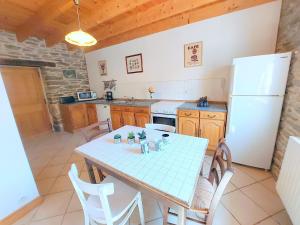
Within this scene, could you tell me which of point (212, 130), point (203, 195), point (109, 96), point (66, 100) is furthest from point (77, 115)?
point (203, 195)

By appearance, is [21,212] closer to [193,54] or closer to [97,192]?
[97,192]

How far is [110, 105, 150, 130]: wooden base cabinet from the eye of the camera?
3037mm

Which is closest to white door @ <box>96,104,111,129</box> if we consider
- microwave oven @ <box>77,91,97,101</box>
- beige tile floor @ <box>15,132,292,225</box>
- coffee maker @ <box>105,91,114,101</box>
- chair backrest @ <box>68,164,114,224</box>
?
coffee maker @ <box>105,91,114,101</box>

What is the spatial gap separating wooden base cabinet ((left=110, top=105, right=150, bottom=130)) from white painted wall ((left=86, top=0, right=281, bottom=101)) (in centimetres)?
63

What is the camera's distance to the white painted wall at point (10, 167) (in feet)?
4.63

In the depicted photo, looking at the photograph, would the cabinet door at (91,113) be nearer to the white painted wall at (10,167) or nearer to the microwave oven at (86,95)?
the microwave oven at (86,95)

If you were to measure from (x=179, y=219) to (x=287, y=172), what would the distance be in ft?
3.87

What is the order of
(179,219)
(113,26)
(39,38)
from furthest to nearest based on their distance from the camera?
(39,38) → (113,26) → (179,219)

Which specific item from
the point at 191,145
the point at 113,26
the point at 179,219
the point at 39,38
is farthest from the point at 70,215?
the point at 39,38

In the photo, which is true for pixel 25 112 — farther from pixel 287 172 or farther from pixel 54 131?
pixel 287 172

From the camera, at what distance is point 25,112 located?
12.1 feet

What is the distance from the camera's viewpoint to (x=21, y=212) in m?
1.56

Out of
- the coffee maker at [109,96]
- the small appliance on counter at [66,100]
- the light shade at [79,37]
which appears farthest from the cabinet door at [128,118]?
the small appliance on counter at [66,100]

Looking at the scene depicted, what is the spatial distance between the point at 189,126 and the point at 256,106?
102 centimetres
